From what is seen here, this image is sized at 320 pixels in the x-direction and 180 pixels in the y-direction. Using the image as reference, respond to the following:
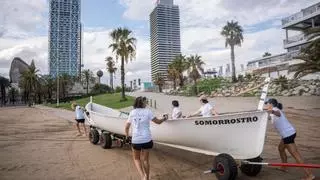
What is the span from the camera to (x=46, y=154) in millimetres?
9727

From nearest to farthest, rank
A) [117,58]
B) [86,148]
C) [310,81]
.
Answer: [86,148] < [310,81] < [117,58]

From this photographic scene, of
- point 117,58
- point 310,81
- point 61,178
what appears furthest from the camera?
point 117,58

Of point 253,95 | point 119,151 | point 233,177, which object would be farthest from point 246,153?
point 253,95

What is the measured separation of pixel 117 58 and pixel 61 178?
31.7 m

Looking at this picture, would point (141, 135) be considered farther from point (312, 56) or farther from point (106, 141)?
A: point (312, 56)

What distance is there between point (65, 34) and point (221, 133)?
339 feet

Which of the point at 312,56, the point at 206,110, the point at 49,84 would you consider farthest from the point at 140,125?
the point at 49,84

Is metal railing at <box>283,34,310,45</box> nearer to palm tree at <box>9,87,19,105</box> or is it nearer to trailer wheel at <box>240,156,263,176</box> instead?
trailer wheel at <box>240,156,263,176</box>

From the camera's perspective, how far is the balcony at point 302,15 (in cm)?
4125

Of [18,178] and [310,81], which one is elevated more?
[310,81]

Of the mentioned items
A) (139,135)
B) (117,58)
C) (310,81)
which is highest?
(117,58)

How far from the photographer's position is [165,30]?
146000 millimetres

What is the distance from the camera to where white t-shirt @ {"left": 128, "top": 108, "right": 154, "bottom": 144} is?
590cm

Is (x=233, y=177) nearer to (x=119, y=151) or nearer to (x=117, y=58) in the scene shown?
(x=119, y=151)
